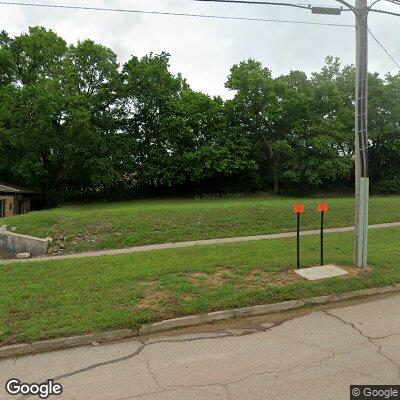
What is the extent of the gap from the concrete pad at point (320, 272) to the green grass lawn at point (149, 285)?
0.82 ft

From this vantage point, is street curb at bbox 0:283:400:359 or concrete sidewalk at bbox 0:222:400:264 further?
concrete sidewalk at bbox 0:222:400:264

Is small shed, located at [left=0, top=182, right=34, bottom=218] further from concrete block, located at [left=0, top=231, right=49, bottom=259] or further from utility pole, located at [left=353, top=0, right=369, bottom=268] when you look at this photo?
utility pole, located at [left=353, top=0, right=369, bottom=268]

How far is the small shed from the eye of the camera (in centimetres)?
2338

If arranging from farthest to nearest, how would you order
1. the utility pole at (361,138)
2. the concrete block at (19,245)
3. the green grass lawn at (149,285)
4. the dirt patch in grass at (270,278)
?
the concrete block at (19,245)
the utility pole at (361,138)
the dirt patch in grass at (270,278)
the green grass lawn at (149,285)

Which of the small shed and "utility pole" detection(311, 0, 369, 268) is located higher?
"utility pole" detection(311, 0, 369, 268)

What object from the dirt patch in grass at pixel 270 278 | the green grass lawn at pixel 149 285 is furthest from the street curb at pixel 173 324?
the dirt patch in grass at pixel 270 278

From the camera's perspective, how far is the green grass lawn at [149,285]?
529cm

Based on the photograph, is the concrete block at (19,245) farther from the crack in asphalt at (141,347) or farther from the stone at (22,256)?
the crack in asphalt at (141,347)

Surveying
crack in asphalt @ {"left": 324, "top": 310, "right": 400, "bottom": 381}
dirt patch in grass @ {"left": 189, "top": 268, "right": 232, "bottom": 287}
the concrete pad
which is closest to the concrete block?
dirt patch in grass @ {"left": 189, "top": 268, "right": 232, "bottom": 287}

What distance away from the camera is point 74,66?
30.5m

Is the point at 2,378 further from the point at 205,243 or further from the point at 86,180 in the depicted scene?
the point at 86,180

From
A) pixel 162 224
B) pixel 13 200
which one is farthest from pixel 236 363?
pixel 13 200

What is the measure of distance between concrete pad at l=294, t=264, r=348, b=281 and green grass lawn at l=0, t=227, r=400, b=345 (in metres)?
0.25

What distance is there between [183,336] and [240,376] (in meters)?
1.38
